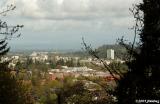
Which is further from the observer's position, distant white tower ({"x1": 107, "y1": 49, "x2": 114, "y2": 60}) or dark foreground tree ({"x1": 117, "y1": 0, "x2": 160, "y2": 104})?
distant white tower ({"x1": 107, "y1": 49, "x2": 114, "y2": 60})

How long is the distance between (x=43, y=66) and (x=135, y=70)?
5804 inches

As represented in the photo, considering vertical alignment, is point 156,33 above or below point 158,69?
above

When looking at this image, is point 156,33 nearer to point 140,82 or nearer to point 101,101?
point 140,82

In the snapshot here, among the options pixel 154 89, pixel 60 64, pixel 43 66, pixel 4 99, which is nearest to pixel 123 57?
pixel 154 89

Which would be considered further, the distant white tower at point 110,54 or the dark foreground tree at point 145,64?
the distant white tower at point 110,54

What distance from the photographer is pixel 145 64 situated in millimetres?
14352

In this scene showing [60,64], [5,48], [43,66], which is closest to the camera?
[5,48]

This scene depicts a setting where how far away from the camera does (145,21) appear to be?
14.6 m

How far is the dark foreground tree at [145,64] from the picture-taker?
13.8m

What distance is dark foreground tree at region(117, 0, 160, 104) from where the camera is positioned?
45.4 feet

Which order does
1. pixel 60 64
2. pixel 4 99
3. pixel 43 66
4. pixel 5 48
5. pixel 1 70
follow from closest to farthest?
pixel 1 70
pixel 5 48
pixel 4 99
pixel 43 66
pixel 60 64

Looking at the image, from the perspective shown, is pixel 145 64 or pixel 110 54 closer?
pixel 145 64

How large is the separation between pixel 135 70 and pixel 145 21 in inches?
57.8

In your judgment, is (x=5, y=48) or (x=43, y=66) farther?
(x=43, y=66)
